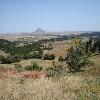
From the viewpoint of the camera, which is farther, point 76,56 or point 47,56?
point 47,56

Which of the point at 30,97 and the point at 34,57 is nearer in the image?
the point at 30,97

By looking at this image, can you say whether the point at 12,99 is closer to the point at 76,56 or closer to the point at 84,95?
the point at 84,95

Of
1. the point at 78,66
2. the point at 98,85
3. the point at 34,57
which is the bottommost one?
the point at 34,57

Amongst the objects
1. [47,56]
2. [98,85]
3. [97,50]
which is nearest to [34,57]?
[47,56]

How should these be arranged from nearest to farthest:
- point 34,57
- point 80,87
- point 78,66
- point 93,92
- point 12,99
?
point 12,99
point 93,92
point 80,87
point 78,66
point 34,57

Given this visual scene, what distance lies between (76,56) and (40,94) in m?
21.5

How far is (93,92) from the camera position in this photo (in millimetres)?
11086

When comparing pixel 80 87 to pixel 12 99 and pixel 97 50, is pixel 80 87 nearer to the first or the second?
pixel 12 99

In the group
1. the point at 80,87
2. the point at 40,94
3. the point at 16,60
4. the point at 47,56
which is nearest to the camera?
the point at 40,94

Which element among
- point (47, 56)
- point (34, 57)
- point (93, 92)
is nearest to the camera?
point (93, 92)

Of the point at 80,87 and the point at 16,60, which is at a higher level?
the point at 80,87

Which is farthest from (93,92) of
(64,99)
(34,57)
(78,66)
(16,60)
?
(34,57)

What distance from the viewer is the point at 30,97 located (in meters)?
9.52

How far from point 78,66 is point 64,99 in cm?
2172
